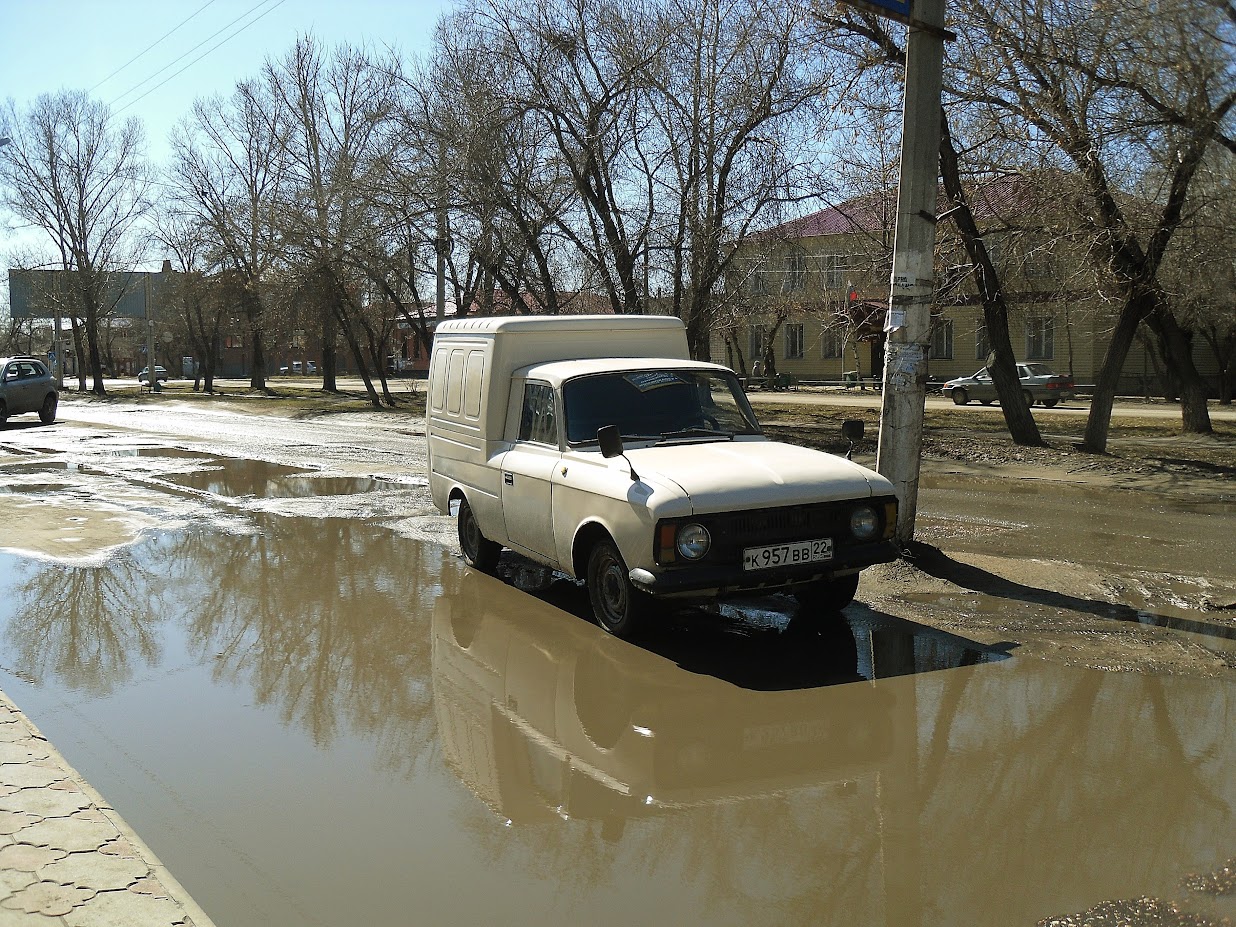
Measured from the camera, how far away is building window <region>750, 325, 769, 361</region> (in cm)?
5666

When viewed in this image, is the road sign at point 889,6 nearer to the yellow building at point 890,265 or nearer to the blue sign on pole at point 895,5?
the blue sign on pole at point 895,5

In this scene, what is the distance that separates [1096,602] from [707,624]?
2.81m

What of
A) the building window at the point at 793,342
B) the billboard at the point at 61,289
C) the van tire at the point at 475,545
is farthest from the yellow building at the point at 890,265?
the billboard at the point at 61,289

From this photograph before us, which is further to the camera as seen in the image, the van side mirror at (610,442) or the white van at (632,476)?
the van side mirror at (610,442)

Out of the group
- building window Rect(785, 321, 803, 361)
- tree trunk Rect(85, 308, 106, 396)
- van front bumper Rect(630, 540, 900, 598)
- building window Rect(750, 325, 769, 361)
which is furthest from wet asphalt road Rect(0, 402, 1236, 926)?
building window Rect(785, 321, 803, 361)

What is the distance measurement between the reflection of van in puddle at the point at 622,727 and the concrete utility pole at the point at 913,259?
85.4 inches

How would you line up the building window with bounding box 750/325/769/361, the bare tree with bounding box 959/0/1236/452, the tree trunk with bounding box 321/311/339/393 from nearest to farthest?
the bare tree with bounding box 959/0/1236/452
the tree trunk with bounding box 321/311/339/393
the building window with bounding box 750/325/769/361

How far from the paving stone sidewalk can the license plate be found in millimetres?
3679

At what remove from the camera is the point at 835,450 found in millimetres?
21188

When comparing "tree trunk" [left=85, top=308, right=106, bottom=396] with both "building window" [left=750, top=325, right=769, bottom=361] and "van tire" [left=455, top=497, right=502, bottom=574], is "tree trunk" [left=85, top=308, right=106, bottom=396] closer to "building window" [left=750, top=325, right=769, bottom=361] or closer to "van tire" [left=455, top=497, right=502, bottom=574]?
"building window" [left=750, top=325, right=769, bottom=361]

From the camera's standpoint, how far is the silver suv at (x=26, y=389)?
28.9m

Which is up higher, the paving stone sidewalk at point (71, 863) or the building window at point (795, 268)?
the building window at point (795, 268)

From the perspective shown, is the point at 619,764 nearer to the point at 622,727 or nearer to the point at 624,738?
the point at 624,738

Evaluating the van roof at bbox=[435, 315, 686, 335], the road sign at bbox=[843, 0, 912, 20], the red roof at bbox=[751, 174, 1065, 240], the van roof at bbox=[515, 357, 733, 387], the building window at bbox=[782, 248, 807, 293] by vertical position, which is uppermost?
the road sign at bbox=[843, 0, 912, 20]
